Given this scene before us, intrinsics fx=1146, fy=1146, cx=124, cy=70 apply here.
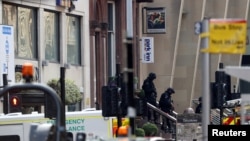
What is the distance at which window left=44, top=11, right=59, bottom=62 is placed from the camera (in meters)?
37.5

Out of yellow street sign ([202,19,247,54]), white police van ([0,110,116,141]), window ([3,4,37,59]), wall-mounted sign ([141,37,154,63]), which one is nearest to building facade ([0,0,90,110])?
window ([3,4,37,59])

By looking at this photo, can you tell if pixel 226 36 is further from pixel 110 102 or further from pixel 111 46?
pixel 111 46

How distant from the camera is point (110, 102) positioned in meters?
25.2

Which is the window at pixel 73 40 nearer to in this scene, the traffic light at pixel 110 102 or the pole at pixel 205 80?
the traffic light at pixel 110 102

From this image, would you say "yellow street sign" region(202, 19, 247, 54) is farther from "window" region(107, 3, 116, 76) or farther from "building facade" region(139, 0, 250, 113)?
"building facade" region(139, 0, 250, 113)

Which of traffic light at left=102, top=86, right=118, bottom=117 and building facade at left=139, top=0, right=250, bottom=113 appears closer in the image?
traffic light at left=102, top=86, right=118, bottom=117

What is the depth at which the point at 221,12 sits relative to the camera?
55.9 metres

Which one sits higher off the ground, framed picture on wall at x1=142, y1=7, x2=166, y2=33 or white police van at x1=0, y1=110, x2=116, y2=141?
framed picture on wall at x1=142, y1=7, x2=166, y2=33

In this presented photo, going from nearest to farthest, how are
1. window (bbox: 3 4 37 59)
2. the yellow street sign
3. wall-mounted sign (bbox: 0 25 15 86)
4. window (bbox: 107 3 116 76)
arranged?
the yellow street sign
wall-mounted sign (bbox: 0 25 15 86)
window (bbox: 3 4 37 59)
window (bbox: 107 3 116 76)

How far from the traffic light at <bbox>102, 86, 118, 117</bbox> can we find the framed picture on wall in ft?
79.1

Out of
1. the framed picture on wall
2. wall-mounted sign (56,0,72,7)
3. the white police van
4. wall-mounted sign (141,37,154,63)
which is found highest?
wall-mounted sign (56,0,72,7)

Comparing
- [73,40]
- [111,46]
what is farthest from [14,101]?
[111,46]

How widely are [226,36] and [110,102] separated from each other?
1384cm

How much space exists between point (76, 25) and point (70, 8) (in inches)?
60.5
